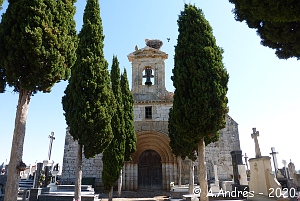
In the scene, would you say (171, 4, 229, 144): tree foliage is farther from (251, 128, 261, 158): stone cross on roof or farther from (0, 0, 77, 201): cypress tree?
(0, 0, 77, 201): cypress tree

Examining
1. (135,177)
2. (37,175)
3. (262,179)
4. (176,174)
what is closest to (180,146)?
(176,174)

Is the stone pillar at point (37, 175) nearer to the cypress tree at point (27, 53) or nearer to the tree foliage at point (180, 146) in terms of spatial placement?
the cypress tree at point (27, 53)

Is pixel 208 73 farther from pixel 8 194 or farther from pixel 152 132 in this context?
pixel 152 132

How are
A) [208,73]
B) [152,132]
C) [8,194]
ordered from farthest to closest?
[152,132], [208,73], [8,194]

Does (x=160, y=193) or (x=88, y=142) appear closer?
(x=88, y=142)

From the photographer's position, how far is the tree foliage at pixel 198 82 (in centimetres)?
825

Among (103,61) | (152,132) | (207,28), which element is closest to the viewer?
(207,28)

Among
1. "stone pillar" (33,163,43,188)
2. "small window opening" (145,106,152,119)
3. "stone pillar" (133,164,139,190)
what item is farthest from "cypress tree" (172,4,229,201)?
"small window opening" (145,106,152,119)

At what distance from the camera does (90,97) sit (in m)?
9.30

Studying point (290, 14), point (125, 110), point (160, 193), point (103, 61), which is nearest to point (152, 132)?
point (125, 110)

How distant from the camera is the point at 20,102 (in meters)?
6.29

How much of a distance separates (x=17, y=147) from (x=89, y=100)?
3765mm

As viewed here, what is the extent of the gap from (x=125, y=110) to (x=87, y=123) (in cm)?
725

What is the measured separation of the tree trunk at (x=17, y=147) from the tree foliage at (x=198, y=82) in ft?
16.9
